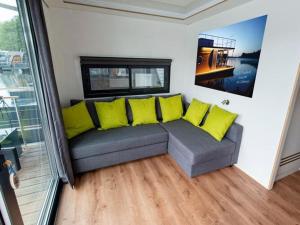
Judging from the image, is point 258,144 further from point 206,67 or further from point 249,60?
point 206,67

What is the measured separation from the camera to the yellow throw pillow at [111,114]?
2566 mm

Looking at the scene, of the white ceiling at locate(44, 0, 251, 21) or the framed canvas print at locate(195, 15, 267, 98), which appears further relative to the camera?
the white ceiling at locate(44, 0, 251, 21)

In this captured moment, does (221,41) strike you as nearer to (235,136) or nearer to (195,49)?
(195,49)

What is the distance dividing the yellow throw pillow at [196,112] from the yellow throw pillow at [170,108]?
0.58ft

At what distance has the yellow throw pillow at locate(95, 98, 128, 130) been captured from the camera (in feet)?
8.42

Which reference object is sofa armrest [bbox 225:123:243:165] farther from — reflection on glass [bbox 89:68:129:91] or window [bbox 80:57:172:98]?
reflection on glass [bbox 89:68:129:91]

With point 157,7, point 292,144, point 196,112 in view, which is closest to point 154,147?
point 196,112

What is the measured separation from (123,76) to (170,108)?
3.58ft

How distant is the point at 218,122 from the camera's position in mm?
2352

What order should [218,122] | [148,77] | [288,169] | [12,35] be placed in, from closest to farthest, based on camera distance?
[12,35] → [288,169] → [218,122] → [148,77]

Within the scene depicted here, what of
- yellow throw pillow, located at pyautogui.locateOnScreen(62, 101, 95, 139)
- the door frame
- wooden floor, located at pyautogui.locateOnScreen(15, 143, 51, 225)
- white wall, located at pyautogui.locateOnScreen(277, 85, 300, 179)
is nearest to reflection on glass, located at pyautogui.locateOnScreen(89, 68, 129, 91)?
yellow throw pillow, located at pyautogui.locateOnScreen(62, 101, 95, 139)

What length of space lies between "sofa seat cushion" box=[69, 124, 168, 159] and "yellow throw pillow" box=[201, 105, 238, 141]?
71 cm

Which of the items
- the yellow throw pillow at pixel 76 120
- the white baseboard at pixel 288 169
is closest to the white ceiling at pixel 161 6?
the yellow throw pillow at pixel 76 120

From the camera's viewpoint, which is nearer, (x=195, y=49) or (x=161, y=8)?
(x=161, y=8)
